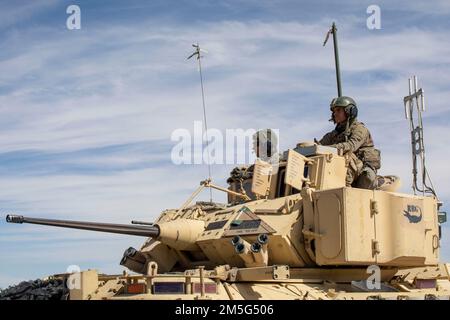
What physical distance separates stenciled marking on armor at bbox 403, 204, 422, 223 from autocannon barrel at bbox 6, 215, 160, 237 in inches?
189

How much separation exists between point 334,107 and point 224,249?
15.5 ft

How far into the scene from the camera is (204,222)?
16.2 meters

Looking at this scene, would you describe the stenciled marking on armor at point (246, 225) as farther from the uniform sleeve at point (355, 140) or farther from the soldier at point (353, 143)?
the uniform sleeve at point (355, 140)

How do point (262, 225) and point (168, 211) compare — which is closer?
point (262, 225)

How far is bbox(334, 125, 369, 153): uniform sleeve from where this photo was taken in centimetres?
1711

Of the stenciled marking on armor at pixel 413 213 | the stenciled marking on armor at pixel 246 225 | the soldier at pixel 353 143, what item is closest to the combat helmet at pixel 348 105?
the soldier at pixel 353 143

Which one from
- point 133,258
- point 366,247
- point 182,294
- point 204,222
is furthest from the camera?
point 133,258

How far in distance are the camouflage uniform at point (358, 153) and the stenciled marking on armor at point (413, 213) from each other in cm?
134

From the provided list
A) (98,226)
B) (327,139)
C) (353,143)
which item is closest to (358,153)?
(353,143)

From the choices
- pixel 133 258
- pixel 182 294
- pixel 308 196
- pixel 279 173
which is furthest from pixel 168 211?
pixel 182 294

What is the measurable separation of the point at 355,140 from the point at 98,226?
5.96 m

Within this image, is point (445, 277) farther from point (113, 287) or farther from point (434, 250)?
point (113, 287)

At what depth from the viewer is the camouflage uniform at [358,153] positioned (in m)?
16.9

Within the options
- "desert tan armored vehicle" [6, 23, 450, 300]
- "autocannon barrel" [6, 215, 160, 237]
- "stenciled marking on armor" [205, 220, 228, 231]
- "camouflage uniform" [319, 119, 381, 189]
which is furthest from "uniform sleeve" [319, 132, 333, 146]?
"autocannon barrel" [6, 215, 160, 237]
